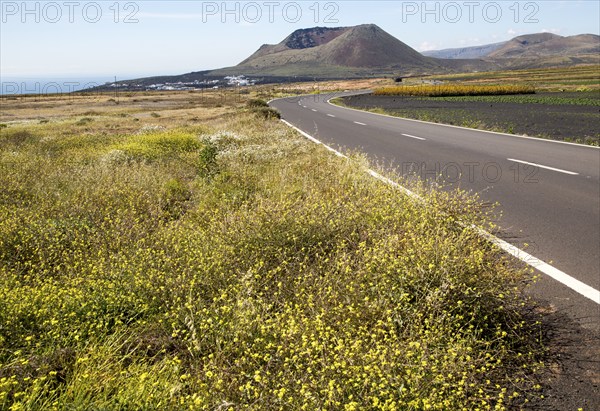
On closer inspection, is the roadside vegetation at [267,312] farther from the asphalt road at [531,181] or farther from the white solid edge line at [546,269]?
the asphalt road at [531,181]

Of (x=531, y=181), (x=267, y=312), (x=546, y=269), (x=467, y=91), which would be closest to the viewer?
(x=267, y=312)

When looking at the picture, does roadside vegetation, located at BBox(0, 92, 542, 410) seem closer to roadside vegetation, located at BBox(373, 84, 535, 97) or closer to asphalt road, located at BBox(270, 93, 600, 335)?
asphalt road, located at BBox(270, 93, 600, 335)

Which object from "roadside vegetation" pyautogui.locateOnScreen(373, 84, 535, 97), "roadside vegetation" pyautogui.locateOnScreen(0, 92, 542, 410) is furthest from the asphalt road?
"roadside vegetation" pyautogui.locateOnScreen(373, 84, 535, 97)

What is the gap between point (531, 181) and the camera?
8.44m

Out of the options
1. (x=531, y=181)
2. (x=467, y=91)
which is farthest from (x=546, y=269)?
(x=467, y=91)

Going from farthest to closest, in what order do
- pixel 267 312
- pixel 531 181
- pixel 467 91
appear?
pixel 467 91, pixel 531 181, pixel 267 312

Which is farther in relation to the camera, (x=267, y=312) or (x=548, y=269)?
(x=548, y=269)

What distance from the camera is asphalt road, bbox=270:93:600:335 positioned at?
4.58 m

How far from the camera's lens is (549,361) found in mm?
3258

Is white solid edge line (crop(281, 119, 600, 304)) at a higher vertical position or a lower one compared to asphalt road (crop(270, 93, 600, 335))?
lower

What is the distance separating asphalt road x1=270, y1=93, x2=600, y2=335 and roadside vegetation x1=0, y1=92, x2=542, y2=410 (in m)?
0.55

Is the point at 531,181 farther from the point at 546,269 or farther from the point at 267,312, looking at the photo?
the point at 267,312

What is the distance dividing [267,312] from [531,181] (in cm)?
713

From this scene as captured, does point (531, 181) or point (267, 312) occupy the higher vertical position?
point (531, 181)
